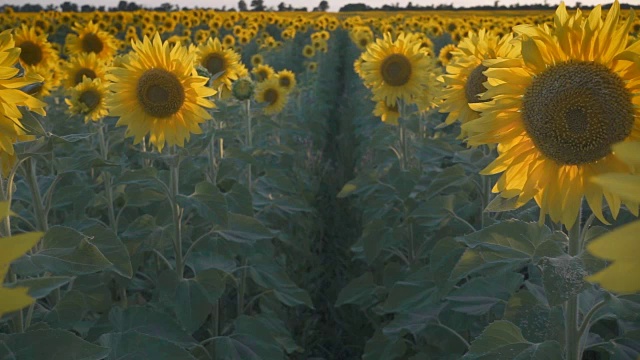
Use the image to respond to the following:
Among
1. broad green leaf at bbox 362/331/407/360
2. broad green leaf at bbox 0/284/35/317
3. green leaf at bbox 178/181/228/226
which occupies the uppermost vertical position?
broad green leaf at bbox 0/284/35/317

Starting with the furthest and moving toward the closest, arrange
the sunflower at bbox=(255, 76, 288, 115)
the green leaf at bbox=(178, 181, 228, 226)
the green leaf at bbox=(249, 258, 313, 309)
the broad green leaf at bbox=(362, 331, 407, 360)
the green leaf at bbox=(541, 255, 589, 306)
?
1. the sunflower at bbox=(255, 76, 288, 115)
2. the green leaf at bbox=(249, 258, 313, 309)
3. the broad green leaf at bbox=(362, 331, 407, 360)
4. the green leaf at bbox=(178, 181, 228, 226)
5. the green leaf at bbox=(541, 255, 589, 306)

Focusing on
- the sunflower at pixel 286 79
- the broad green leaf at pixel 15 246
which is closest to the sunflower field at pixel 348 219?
the broad green leaf at pixel 15 246

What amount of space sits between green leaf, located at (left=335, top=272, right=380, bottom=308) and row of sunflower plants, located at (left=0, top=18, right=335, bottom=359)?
41cm

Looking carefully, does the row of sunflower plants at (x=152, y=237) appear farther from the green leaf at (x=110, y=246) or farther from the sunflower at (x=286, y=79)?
→ the sunflower at (x=286, y=79)

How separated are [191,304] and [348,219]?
3618 mm

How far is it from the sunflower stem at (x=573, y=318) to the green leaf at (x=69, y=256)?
52.5 inches

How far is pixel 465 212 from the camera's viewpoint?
3.56 metres

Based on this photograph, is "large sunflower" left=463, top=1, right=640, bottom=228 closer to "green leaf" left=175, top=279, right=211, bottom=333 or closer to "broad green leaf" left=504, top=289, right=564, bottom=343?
"broad green leaf" left=504, top=289, right=564, bottom=343

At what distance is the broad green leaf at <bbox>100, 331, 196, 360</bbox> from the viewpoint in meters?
1.91

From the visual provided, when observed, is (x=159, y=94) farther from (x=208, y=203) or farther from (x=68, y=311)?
(x=68, y=311)

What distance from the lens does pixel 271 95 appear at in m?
7.40

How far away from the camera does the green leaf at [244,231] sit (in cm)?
331

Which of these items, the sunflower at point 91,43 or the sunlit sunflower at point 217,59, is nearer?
the sunlit sunflower at point 217,59

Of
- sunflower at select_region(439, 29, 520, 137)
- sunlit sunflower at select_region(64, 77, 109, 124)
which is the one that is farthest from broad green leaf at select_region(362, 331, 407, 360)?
sunlit sunflower at select_region(64, 77, 109, 124)
